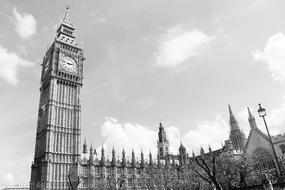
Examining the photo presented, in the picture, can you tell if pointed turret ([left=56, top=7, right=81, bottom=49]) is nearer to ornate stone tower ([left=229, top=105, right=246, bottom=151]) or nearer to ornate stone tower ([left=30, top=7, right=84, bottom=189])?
ornate stone tower ([left=30, top=7, right=84, bottom=189])

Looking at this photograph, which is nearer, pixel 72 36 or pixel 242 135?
pixel 72 36

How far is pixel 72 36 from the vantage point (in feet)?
338

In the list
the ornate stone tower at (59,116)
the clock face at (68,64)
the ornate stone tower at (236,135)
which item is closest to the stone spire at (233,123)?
the ornate stone tower at (236,135)

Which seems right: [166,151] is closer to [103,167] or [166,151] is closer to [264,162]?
[103,167]

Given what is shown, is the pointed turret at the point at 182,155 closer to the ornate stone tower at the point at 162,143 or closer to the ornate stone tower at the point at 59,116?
the ornate stone tower at the point at 162,143

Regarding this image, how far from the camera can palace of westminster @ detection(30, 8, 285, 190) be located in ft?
233

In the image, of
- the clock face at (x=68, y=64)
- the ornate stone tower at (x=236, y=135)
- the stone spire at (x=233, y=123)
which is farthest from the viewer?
the stone spire at (x=233, y=123)

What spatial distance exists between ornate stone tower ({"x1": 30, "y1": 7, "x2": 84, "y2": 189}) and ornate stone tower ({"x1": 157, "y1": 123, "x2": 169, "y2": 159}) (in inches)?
2296

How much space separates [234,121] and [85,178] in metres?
106

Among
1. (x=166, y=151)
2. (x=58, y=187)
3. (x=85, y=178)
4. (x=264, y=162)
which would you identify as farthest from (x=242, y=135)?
(x=58, y=187)

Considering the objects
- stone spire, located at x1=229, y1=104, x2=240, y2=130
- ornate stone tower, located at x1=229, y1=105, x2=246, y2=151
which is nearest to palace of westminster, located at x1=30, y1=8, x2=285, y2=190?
ornate stone tower, located at x1=229, y1=105, x2=246, y2=151

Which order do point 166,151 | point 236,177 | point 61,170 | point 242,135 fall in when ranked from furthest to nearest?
point 242,135
point 166,151
point 61,170
point 236,177

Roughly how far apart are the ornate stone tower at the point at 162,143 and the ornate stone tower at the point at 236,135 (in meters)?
43.3

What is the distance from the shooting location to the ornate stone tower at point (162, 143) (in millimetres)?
130750
